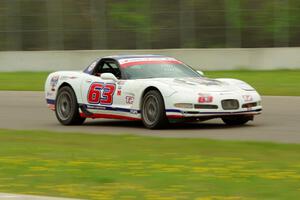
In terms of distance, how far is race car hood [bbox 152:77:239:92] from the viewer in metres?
14.1

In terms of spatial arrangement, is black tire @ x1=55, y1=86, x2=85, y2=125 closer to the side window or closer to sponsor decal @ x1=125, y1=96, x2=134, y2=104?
the side window

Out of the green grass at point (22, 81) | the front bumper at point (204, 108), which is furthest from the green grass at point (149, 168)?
the green grass at point (22, 81)

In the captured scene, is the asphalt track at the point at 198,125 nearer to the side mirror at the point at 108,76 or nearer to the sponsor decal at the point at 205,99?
the sponsor decal at the point at 205,99

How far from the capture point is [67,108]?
16062 millimetres

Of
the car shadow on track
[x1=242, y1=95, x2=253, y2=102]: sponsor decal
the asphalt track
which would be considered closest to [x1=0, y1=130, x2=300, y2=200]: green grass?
the asphalt track

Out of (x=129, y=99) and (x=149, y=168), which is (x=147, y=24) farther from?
(x=149, y=168)

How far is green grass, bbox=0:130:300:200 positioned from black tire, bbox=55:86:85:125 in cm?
301

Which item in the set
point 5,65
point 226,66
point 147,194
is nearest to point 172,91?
point 147,194

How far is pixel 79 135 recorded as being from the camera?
13.6 metres

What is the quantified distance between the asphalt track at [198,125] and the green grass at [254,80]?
9.19 feet

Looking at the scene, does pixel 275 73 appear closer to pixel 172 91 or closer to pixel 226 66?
pixel 226 66

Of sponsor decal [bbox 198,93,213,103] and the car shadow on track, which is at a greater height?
sponsor decal [bbox 198,93,213,103]

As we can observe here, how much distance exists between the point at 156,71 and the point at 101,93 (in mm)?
1052

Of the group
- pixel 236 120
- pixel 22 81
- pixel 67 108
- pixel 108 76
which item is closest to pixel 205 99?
pixel 236 120
